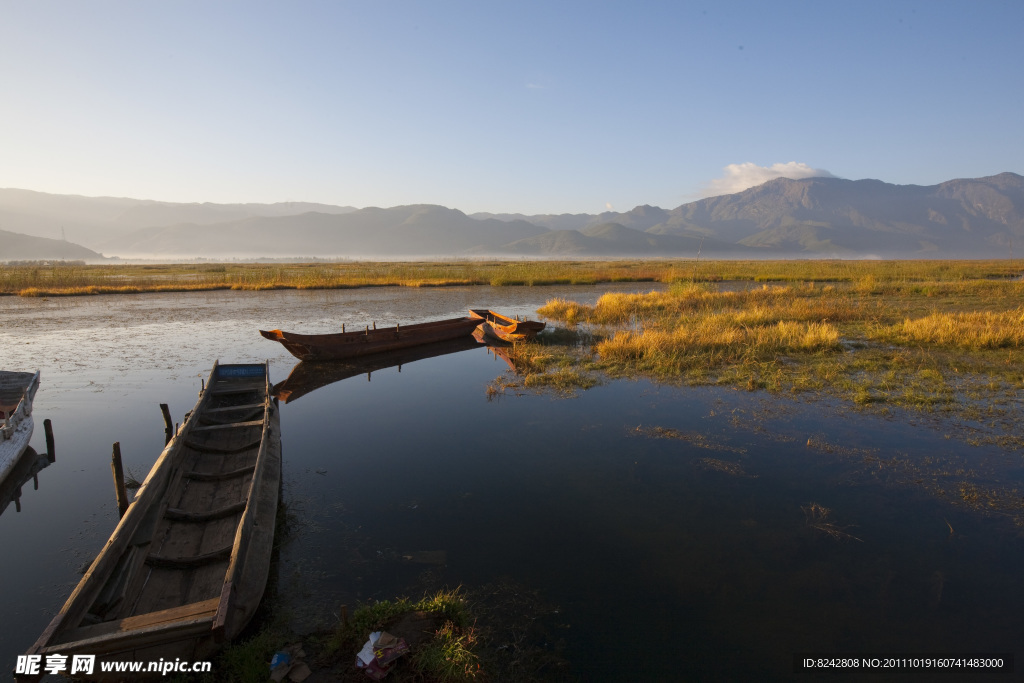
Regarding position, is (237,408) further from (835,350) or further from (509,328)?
(835,350)

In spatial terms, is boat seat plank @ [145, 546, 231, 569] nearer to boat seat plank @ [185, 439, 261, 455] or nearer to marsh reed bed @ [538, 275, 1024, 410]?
boat seat plank @ [185, 439, 261, 455]

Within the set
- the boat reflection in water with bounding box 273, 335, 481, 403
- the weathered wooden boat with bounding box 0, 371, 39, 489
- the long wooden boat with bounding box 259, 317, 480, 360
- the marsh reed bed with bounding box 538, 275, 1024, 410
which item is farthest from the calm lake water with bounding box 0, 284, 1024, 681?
the long wooden boat with bounding box 259, 317, 480, 360

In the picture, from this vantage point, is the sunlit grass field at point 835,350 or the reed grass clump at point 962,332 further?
the reed grass clump at point 962,332

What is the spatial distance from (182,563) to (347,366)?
12.4 m

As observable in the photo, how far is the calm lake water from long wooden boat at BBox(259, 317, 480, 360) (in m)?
3.86

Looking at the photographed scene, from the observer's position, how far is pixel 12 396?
11703mm

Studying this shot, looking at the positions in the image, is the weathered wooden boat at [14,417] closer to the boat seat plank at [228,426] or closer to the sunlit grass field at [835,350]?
the boat seat plank at [228,426]

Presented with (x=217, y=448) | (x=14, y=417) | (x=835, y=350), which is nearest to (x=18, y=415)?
(x=14, y=417)

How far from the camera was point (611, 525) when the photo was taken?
24.3 ft

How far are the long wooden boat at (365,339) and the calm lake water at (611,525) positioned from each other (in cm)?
386

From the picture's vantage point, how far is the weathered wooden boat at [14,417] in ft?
29.1

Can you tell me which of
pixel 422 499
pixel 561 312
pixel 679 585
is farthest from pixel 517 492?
pixel 561 312

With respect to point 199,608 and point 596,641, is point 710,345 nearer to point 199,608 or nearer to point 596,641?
point 596,641

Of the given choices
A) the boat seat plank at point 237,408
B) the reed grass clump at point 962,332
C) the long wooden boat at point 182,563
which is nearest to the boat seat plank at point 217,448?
the long wooden boat at point 182,563
